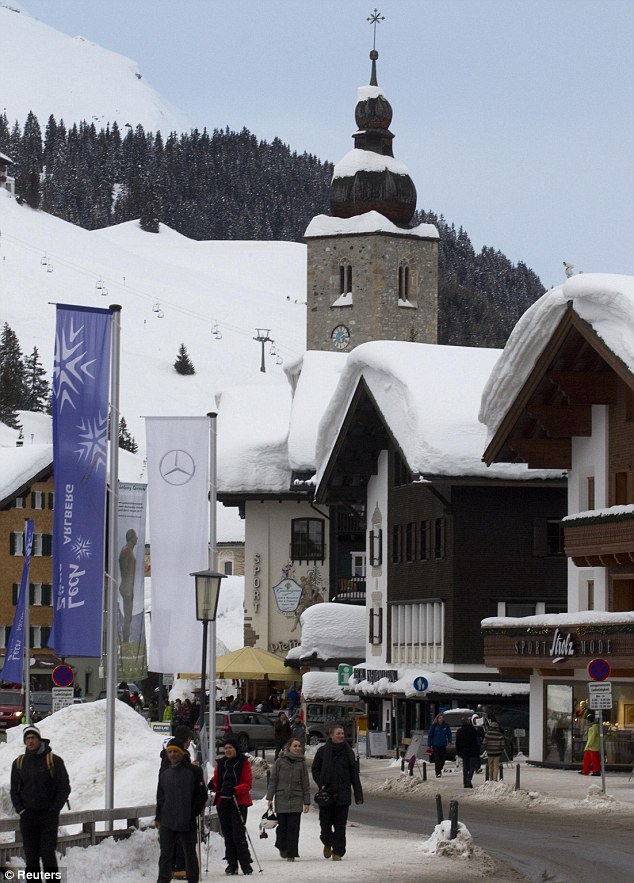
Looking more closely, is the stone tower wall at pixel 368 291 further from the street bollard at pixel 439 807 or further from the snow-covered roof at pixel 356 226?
the street bollard at pixel 439 807

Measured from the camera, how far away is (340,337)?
104m

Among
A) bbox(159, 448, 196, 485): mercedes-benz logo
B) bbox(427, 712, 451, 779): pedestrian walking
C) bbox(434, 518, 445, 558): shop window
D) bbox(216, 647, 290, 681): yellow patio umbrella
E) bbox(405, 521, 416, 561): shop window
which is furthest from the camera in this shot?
bbox(216, 647, 290, 681): yellow patio umbrella

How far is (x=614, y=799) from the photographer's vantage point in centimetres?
3114

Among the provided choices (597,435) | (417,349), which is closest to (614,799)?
(597,435)

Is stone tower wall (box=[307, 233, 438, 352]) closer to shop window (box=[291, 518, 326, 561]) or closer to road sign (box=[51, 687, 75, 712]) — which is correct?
shop window (box=[291, 518, 326, 561])

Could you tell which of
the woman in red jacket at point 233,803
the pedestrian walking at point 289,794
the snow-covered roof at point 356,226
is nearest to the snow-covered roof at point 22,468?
the snow-covered roof at point 356,226

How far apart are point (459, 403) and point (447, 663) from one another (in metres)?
6.70

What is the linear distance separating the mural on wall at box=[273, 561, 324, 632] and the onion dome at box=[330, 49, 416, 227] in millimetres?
37461

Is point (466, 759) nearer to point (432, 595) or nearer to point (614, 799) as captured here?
point (614, 799)

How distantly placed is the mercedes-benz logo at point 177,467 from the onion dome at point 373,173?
78.5 metres

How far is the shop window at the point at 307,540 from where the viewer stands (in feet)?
242

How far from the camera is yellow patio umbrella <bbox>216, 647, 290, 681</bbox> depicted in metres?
58.2

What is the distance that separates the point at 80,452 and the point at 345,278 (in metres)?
82.1

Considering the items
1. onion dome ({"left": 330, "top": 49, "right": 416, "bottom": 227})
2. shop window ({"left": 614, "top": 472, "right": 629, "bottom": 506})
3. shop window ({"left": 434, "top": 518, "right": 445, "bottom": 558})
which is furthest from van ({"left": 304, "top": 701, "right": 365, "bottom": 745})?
onion dome ({"left": 330, "top": 49, "right": 416, "bottom": 227})
